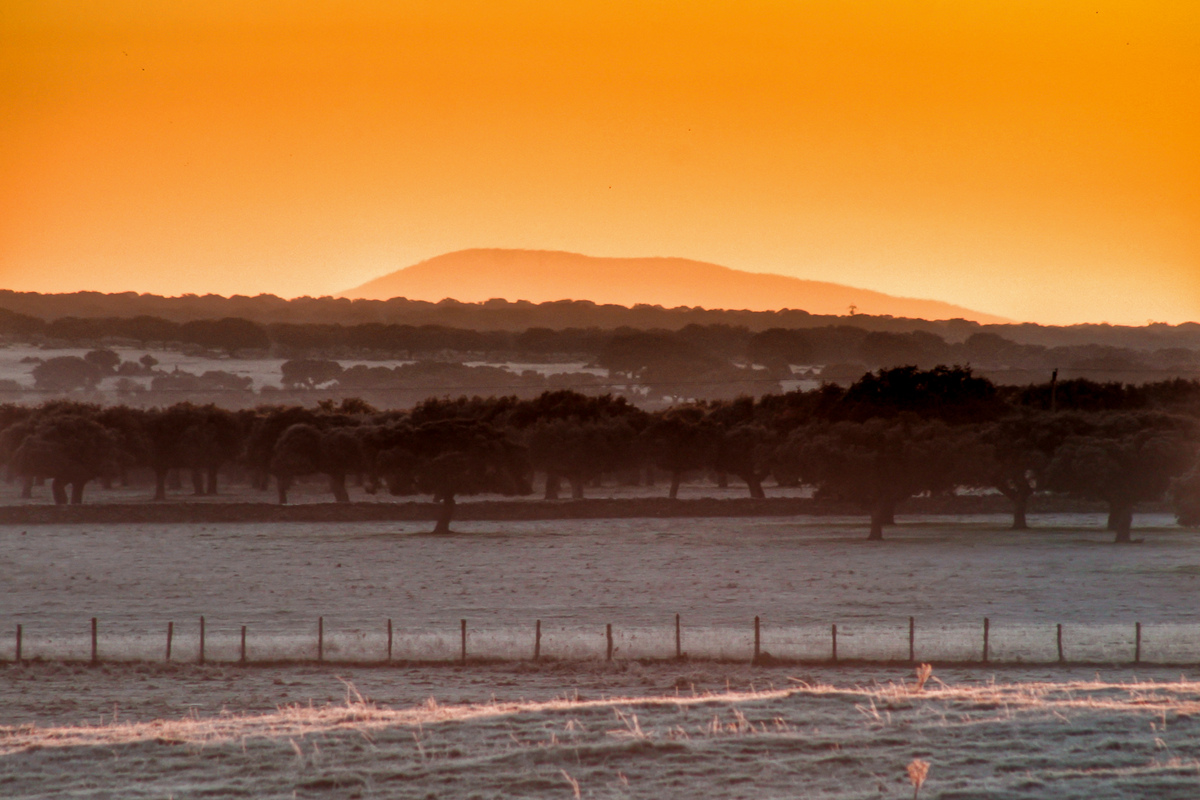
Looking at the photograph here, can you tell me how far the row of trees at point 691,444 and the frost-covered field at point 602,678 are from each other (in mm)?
8005

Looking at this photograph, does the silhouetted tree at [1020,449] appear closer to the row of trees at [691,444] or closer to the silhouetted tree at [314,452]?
the row of trees at [691,444]

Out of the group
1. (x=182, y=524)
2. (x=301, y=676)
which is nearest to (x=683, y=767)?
(x=301, y=676)

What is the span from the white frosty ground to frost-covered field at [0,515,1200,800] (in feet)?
0.24

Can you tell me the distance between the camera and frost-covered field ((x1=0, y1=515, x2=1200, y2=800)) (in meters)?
19.2

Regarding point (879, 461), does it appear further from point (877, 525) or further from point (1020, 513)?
point (1020, 513)

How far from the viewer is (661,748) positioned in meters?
20.5

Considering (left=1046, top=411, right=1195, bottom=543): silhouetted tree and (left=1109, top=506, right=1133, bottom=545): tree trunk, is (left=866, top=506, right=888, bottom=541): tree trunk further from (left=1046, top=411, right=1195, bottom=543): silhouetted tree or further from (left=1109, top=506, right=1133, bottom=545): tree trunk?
(left=1109, top=506, right=1133, bottom=545): tree trunk

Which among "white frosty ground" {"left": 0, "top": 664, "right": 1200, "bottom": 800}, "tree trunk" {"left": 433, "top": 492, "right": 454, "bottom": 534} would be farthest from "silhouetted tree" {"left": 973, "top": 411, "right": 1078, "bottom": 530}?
"white frosty ground" {"left": 0, "top": 664, "right": 1200, "bottom": 800}

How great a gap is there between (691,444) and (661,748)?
3346 inches

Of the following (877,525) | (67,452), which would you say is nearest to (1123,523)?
(877,525)

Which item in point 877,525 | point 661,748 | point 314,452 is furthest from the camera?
point 314,452

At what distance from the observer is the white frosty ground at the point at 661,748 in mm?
18406

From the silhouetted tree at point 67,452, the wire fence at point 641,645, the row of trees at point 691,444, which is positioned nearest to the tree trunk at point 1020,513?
the row of trees at point 691,444

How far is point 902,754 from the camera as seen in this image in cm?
2011
